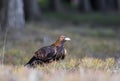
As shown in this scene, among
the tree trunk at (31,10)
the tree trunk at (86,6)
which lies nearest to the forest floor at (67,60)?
the tree trunk at (31,10)

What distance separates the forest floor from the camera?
835 cm

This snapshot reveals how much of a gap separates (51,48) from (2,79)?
267 centimetres

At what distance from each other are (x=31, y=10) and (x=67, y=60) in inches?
718

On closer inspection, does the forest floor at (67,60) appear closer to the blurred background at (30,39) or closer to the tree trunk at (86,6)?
the blurred background at (30,39)

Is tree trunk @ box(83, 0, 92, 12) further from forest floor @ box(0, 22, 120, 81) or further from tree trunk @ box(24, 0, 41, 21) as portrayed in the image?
forest floor @ box(0, 22, 120, 81)

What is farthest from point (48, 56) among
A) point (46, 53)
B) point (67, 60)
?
point (67, 60)

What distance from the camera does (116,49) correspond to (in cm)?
1675

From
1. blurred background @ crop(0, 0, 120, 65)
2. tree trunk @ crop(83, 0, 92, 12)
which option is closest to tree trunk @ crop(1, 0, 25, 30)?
blurred background @ crop(0, 0, 120, 65)

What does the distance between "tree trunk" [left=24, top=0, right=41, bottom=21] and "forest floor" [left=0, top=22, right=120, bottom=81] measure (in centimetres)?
587

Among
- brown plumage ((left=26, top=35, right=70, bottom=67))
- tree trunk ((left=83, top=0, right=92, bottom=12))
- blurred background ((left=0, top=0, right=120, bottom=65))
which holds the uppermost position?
brown plumage ((left=26, top=35, right=70, bottom=67))

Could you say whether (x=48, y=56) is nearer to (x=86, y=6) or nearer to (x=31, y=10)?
(x=31, y=10)

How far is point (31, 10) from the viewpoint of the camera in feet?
95.8

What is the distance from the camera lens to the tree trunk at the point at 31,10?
95.0 ft

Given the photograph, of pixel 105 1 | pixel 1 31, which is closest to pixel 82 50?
pixel 1 31
